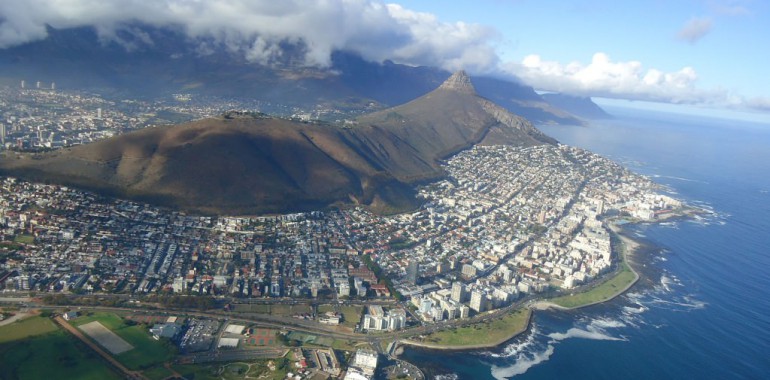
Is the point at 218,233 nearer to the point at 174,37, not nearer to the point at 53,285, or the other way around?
the point at 53,285

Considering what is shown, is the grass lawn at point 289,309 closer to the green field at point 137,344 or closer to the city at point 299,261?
the city at point 299,261

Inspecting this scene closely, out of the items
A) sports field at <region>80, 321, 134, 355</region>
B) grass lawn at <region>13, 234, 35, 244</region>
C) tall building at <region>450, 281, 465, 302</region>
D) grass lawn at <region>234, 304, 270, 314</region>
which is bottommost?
sports field at <region>80, 321, 134, 355</region>

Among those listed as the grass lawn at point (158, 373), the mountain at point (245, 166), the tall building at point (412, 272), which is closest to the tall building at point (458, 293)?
the tall building at point (412, 272)

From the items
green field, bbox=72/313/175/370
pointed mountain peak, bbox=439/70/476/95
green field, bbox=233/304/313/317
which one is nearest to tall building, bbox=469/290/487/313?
green field, bbox=233/304/313/317

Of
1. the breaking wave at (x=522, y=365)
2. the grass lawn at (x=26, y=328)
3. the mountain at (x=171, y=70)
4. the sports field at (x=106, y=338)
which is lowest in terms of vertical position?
the breaking wave at (x=522, y=365)

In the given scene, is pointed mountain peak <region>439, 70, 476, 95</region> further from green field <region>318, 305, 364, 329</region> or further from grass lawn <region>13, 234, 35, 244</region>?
grass lawn <region>13, 234, 35, 244</region>

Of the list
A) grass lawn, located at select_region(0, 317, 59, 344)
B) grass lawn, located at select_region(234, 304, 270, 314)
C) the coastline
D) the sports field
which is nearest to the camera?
grass lawn, located at select_region(0, 317, 59, 344)

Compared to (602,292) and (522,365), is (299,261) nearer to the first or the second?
(522,365)
